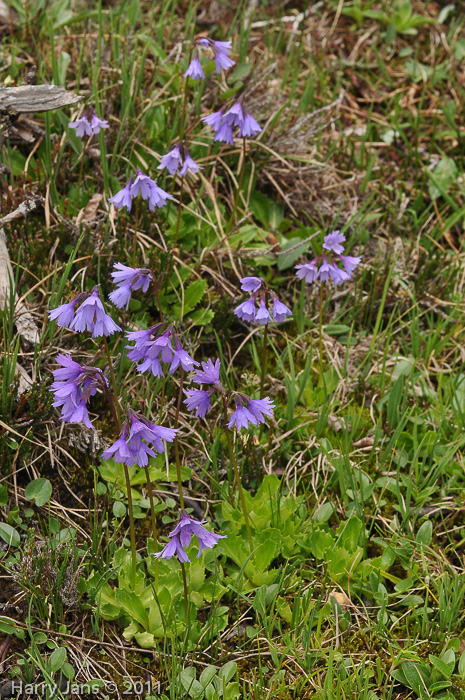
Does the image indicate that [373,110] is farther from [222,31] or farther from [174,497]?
[174,497]

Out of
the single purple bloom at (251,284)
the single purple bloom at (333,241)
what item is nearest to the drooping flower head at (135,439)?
the single purple bloom at (251,284)

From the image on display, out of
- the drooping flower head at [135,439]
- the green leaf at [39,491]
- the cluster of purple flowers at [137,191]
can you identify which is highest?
the cluster of purple flowers at [137,191]

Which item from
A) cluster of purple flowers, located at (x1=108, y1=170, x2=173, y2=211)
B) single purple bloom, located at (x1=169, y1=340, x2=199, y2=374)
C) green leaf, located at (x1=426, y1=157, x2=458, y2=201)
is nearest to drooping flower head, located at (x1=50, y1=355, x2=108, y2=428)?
single purple bloom, located at (x1=169, y1=340, x2=199, y2=374)

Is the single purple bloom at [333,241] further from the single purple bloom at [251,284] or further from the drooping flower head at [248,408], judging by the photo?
the drooping flower head at [248,408]

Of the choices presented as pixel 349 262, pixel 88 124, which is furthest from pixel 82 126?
pixel 349 262

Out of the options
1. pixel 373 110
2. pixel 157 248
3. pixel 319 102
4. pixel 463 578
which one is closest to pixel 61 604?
pixel 463 578

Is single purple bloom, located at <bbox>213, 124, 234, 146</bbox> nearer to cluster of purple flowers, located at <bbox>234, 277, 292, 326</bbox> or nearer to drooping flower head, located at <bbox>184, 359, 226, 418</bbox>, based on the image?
cluster of purple flowers, located at <bbox>234, 277, 292, 326</bbox>
